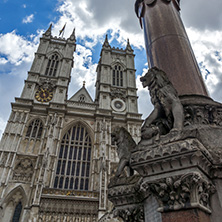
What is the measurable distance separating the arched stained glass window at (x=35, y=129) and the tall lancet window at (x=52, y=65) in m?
7.53

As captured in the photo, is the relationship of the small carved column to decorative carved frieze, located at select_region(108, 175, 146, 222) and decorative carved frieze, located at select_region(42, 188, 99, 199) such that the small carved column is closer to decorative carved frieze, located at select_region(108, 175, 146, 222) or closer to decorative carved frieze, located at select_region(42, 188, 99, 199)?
decorative carved frieze, located at select_region(108, 175, 146, 222)

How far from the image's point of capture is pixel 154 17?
4629 millimetres

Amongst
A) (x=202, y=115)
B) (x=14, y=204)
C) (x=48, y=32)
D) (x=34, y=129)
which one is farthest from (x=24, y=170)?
(x=48, y=32)

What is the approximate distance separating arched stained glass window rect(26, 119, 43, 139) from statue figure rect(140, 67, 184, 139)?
19645 millimetres

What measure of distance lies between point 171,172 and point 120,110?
22856 mm

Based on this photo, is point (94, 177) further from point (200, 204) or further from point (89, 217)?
point (200, 204)

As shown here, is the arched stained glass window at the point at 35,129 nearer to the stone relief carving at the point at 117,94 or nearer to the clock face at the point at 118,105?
the clock face at the point at 118,105

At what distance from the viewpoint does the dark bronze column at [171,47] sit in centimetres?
356

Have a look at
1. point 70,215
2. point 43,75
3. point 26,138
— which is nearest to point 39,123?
point 26,138

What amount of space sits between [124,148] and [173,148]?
1.47 meters

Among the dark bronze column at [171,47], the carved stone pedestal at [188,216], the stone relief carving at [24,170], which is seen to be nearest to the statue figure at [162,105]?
the dark bronze column at [171,47]

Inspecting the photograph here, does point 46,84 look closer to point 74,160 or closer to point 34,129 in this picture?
point 34,129

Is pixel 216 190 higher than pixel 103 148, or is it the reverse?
pixel 103 148

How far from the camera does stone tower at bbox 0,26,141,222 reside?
16.4 meters
